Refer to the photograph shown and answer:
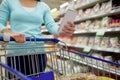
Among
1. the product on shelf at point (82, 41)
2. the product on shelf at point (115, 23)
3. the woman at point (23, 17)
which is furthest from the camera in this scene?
the product on shelf at point (82, 41)

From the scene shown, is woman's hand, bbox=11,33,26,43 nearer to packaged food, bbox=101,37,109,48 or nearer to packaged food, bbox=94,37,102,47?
packaged food, bbox=101,37,109,48

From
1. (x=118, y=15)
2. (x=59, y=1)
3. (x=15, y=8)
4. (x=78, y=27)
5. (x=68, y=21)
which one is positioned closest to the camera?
(x=68, y=21)

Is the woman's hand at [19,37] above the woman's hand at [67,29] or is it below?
below

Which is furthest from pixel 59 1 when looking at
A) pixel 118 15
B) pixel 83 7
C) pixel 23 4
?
pixel 23 4

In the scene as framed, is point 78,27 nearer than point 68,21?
No

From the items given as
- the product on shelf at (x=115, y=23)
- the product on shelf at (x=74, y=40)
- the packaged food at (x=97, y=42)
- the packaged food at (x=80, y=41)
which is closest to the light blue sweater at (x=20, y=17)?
the product on shelf at (x=115, y=23)

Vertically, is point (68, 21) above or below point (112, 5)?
below

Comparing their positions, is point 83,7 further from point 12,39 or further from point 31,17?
point 12,39

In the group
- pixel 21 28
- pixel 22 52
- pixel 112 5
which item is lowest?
pixel 22 52

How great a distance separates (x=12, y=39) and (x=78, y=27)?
3.04 meters

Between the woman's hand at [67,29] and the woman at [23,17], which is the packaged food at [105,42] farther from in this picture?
the woman's hand at [67,29]

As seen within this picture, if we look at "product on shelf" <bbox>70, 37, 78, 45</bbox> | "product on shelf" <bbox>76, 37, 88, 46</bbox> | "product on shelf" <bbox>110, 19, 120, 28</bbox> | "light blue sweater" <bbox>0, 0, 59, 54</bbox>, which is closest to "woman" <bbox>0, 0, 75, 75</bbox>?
"light blue sweater" <bbox>0, 0, 59, 54</bbox>

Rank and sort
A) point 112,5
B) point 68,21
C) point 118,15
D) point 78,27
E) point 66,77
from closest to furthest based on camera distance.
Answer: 1. point 68,21
2. point 66,77
3. point 112,5
4. point 118,15
5. point 78,27

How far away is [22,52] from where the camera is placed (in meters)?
1.64
